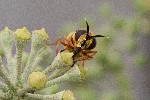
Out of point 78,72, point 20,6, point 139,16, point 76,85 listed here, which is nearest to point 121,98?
point 76,85

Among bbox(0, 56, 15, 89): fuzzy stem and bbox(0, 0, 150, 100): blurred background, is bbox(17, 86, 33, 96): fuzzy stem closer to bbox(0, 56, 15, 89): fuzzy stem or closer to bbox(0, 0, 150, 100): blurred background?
bbox(0, 56, 15, 89): fuzzy stem

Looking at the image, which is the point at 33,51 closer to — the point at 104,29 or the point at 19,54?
the point at 19,54

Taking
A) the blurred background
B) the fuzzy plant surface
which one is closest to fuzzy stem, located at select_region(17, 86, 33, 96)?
the fuzzy plant surface

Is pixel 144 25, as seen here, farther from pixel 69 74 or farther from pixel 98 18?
pixel 69 74

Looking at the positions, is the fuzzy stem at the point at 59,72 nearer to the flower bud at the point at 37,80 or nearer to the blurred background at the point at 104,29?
the flower bud at the point at 37,80

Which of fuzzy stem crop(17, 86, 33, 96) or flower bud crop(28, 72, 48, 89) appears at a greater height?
flower bud crop(28, 72, 48, 89)

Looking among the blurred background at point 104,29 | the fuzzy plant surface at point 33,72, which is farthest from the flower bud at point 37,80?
the blurred background at point 104,29

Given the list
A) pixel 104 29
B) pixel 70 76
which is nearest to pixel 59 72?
pixel 70 76
